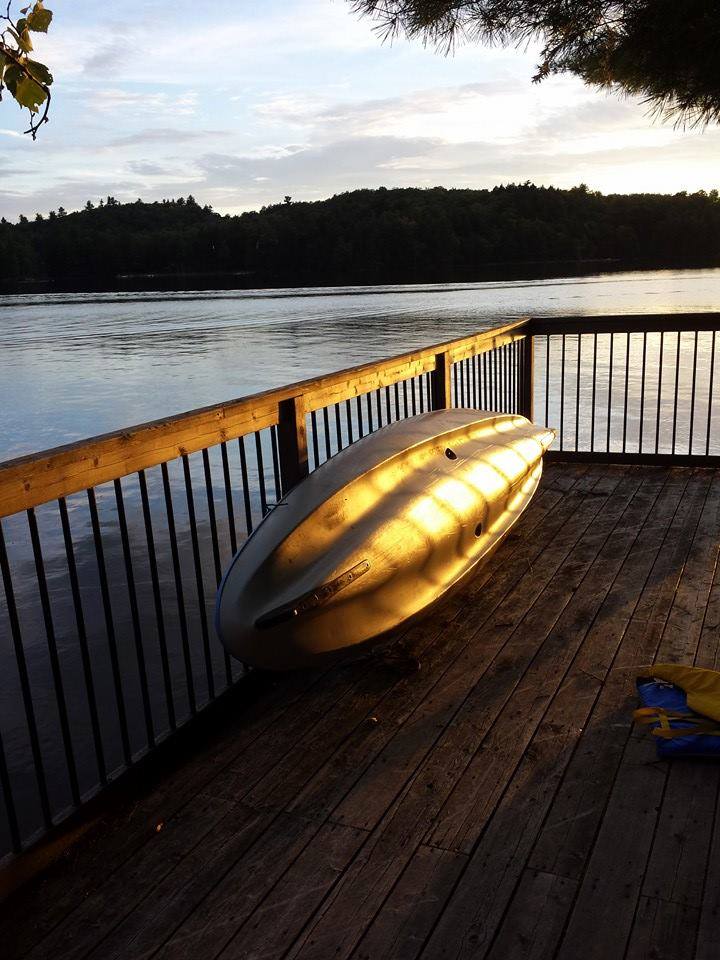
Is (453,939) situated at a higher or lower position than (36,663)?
higher

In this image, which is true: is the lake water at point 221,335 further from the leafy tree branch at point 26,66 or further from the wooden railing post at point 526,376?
the leafy tree branch at point 26,66

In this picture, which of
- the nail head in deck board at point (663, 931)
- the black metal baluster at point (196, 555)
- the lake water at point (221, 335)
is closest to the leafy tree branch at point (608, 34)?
the black metal baluster at point (196, 555)

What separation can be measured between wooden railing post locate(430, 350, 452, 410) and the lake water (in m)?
10.4

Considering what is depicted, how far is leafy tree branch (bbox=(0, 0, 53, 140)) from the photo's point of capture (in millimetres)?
1180

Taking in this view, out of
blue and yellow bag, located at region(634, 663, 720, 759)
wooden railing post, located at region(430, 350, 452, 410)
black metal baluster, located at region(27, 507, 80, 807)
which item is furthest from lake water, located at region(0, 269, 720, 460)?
blue and yellow bag, located at region(634, 663, 720, 759)

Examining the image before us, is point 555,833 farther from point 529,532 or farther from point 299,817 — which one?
point 529,532

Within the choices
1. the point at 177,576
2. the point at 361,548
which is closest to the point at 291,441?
the point at 361,548

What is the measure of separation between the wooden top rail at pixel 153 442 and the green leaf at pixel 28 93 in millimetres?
914

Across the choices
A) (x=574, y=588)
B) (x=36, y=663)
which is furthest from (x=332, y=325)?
(x=574, y=588)

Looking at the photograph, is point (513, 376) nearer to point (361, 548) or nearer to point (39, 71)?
point (361, 548)

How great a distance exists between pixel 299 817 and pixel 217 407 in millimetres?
1350

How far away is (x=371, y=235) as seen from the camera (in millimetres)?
69500

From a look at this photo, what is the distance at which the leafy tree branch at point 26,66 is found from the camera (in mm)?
1180

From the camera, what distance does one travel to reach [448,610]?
3572 mm
